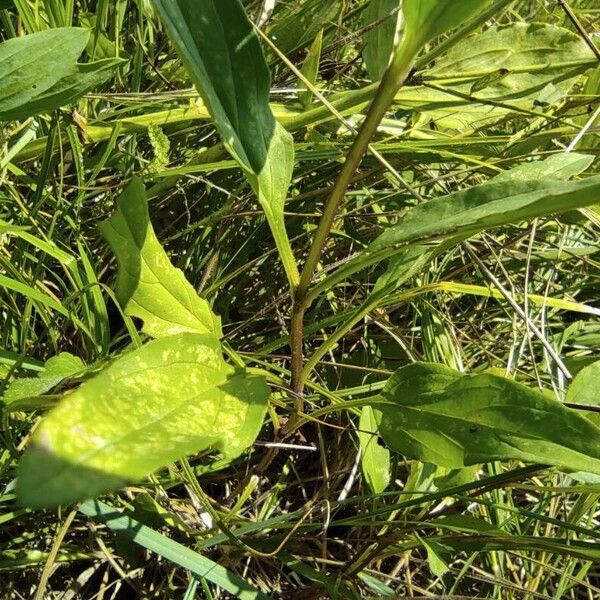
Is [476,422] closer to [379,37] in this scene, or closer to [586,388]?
[586,388]

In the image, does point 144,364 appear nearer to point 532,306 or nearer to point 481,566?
point 481,566

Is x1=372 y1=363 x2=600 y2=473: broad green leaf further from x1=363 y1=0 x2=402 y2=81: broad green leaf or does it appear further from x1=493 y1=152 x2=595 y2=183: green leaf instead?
x1=363 y1=0 x2=402 y2=81: broad green leaf

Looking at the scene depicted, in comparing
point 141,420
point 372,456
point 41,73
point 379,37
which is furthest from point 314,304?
point 141,420

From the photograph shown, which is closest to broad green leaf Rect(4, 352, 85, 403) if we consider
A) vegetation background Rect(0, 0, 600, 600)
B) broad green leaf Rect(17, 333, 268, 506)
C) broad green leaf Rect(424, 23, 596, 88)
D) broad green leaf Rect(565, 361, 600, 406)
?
vegetation background Rect(0, 0, 600, 600)

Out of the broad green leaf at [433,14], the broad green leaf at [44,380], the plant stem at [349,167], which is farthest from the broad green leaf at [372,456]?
the broad green leaf at [433,14]

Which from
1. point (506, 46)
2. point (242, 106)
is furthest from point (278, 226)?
point (506, 46)
